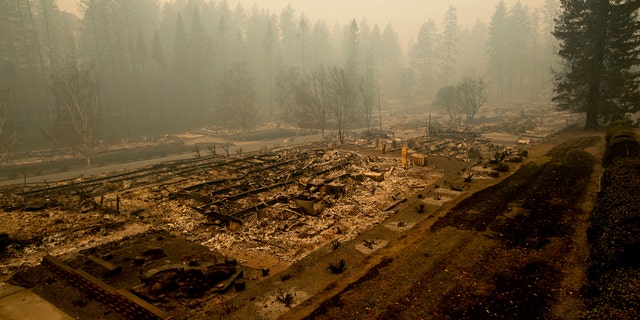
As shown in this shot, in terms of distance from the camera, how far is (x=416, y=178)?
2117 cm

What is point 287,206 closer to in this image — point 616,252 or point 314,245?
point 314,245

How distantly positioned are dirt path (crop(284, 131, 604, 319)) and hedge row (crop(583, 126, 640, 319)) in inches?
15.2

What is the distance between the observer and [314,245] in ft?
39.9

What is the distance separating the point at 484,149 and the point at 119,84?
209ft

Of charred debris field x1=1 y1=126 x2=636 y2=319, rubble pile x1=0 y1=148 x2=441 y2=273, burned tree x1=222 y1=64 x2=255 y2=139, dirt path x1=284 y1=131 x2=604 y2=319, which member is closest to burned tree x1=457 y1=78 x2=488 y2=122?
charred debris field x1=1 y1=126 x2=636 y2=319

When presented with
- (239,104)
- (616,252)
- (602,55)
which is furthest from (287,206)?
(239,104)

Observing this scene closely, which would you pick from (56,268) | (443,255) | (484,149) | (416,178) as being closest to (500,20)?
(484,149)

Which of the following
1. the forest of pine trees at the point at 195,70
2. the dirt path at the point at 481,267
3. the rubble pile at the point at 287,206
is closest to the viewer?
the dirt path at the point at 481,267

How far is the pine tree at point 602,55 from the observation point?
29.3 metres

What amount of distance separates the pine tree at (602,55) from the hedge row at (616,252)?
914 inches

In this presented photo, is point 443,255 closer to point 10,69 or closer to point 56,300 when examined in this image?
point 56,300

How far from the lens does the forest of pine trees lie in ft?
163

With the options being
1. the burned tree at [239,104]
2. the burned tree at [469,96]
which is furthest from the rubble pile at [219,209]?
the burned tree at [469,96]

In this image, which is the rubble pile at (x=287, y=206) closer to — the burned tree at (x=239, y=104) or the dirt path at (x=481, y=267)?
the dirt path at (x=481, y=267)
